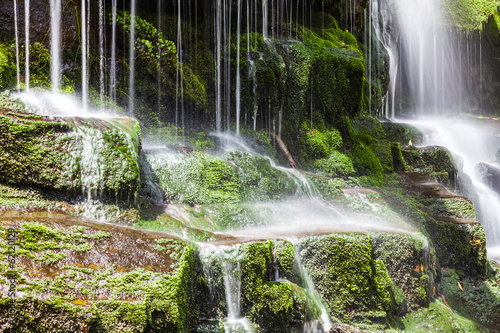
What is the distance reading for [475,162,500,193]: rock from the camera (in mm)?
14805

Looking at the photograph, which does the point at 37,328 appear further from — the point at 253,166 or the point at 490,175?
the point at 490,175

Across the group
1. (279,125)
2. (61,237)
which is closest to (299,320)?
(61,237)

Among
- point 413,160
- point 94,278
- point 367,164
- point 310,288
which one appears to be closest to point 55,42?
point 94,278

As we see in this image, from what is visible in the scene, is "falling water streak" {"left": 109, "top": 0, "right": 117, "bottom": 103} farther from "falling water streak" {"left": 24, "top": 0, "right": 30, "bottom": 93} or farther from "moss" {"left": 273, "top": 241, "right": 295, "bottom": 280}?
"moss" {"left": 273, "top": 241, "right": 295, "bottom": 280}

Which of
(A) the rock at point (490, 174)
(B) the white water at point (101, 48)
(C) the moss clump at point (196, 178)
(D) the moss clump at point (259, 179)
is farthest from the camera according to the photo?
(A) the rock at point (490, 174)

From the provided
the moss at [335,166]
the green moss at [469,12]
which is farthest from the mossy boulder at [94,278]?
the green moss at [469,12]

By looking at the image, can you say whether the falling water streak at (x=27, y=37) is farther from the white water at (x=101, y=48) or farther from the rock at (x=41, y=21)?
the white water at (x=101, y=48)

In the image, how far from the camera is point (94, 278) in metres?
3.86

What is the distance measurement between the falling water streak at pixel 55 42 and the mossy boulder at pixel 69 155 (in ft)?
10.5

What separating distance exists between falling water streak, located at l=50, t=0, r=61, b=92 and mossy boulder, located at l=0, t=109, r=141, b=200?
3.21 metres

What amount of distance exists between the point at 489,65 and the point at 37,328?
28.6 meters

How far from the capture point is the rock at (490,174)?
48.6 ft

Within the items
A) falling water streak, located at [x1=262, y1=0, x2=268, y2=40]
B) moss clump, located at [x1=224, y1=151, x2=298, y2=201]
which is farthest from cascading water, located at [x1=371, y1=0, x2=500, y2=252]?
moss clump, located at [x1=224, y1=151, x2=298, y2=201]

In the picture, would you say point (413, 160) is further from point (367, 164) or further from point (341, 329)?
point (341, 329)
